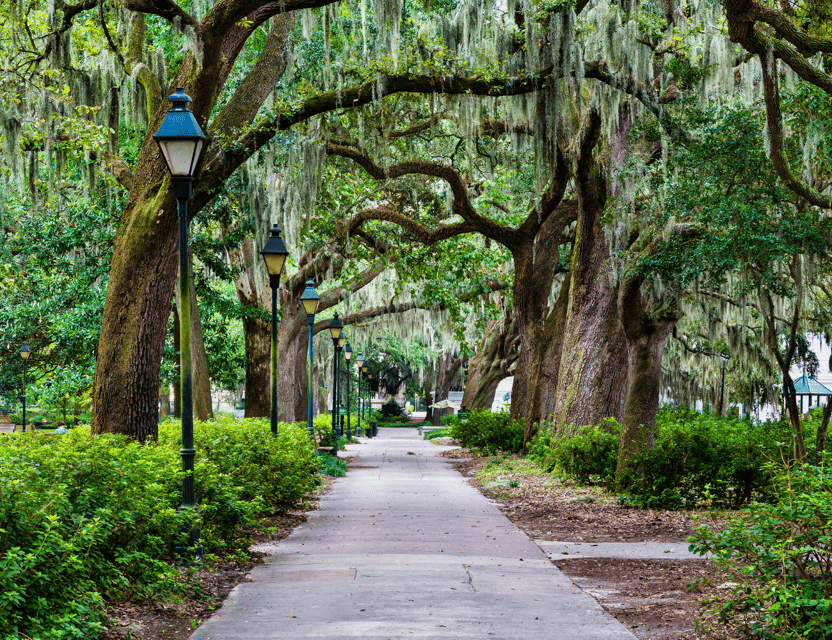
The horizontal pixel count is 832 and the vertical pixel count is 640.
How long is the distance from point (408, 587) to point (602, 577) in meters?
1.80

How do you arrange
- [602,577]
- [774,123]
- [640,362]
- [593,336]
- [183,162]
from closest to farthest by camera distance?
[602,577] < [183,162] < [774,123] < [640,362] < [593,336]

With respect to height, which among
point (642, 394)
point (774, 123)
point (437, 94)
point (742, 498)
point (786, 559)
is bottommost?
point (742, 498)

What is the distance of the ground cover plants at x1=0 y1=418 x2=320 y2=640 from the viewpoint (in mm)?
4289

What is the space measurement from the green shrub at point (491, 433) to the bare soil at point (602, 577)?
776cm

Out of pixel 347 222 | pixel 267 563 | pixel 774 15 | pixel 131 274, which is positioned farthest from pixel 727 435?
pixel 347 222

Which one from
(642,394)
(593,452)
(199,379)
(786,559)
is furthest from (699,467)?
(199,379)

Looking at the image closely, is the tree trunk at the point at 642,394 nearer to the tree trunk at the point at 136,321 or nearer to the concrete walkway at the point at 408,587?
the concrete walkway at the point at 408,587

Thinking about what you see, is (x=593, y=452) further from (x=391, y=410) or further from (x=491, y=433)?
(x=391, y=410)

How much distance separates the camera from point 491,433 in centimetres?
2277

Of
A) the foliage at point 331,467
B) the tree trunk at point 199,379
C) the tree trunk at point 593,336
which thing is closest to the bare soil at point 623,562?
the tree trunk at point 593,336

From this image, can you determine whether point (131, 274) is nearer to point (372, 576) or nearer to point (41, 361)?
point (372, 576)

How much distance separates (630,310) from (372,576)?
6.56 meters

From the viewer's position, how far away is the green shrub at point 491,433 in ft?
71.3

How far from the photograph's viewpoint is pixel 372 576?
7176 mm
